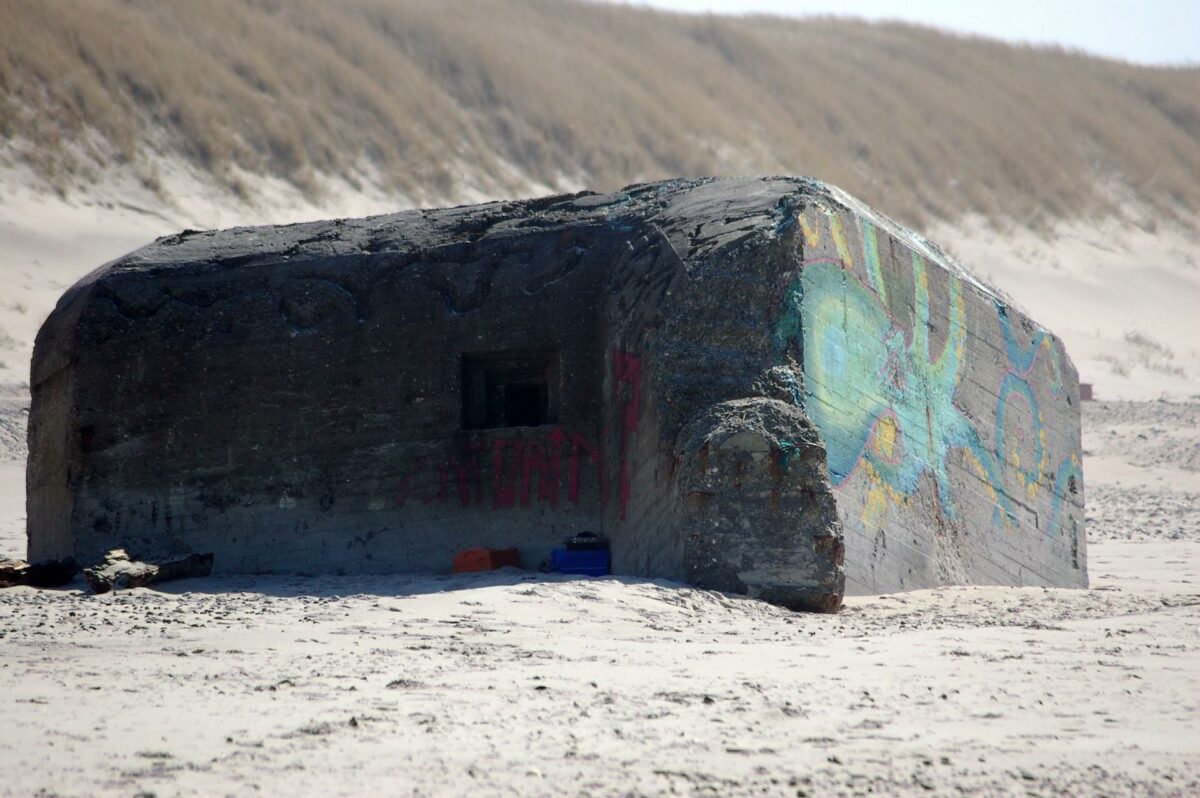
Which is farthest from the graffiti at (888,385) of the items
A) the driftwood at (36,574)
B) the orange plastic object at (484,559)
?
the driftwood at (36,574)

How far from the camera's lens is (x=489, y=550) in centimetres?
866

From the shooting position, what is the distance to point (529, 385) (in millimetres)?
9180

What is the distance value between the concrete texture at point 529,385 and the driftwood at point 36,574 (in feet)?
1.64

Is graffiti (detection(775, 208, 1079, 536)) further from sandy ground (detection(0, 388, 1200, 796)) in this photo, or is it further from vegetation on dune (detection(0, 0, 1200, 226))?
vegetation on dune (detection(0, 0, 1200, 226))

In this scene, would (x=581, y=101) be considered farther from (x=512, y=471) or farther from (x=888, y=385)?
(x=888, y=385)

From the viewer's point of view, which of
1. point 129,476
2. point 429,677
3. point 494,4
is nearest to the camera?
point 429,677

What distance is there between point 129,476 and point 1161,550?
7.81 metres

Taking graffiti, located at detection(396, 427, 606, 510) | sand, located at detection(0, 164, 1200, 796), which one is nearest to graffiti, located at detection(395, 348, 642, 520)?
graffiti, located at detection(396, 427, 606, 510)

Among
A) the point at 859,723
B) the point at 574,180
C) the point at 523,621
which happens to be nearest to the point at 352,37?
the point at 574,180

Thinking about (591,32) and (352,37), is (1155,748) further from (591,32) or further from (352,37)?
(591,32)

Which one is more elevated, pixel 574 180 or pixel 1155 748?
pixel 574 180

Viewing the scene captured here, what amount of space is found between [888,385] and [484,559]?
2242 mm

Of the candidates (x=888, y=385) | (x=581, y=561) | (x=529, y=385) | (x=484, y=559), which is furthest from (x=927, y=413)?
(x=484, y=559)

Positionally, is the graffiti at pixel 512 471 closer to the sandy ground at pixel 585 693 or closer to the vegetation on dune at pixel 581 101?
the sandy ground at pixel 585 693
